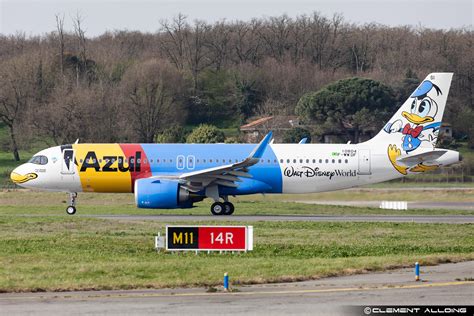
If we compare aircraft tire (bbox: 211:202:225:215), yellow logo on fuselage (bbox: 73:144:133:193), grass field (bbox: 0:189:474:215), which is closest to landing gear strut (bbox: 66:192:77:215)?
yellow logo on fuselage (bbox: 73:144:133:193)

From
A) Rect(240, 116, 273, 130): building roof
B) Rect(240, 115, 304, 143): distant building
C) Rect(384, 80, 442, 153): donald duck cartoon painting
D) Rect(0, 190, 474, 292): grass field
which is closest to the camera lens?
Rect(0, 190, 474, 292): grass field

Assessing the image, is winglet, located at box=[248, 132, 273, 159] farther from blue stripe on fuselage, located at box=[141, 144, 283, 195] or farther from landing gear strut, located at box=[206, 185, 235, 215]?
landing gear strut, located at box=[206, 185, 235, 215]

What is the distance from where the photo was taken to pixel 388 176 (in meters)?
47.0

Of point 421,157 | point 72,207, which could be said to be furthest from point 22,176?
point 421,157

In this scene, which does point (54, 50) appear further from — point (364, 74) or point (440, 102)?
point (440, 102)

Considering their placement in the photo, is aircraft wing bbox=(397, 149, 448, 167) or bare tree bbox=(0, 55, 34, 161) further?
bare tree bbox=(0, 55, 34, 161)

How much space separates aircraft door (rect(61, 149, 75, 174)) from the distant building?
42.3m

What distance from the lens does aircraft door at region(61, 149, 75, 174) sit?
4675 centimetres

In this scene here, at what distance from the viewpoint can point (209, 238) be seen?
29688mm

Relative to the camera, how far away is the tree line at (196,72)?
92.0 meters

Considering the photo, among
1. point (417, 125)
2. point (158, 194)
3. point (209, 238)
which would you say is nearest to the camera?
point (209, 238)

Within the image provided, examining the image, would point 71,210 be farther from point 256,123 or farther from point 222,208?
point 256,123

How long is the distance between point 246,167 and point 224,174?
1.01 meters

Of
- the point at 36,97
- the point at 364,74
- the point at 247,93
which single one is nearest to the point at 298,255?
the point at 36,97
